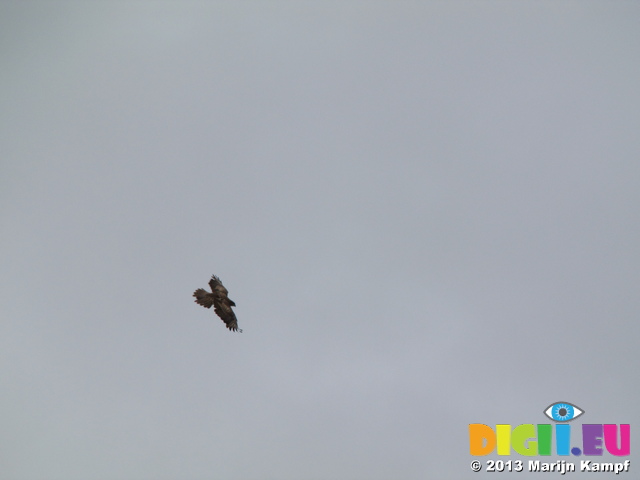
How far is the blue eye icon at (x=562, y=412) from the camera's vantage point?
91.6 metres

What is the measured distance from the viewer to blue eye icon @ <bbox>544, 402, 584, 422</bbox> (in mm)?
91625

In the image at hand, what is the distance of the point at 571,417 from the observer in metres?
92.2

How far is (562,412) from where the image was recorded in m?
92.6

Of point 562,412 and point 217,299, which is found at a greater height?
point 562,412

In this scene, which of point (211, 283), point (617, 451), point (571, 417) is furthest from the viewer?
point (571, 417)

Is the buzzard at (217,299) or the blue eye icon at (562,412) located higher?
the blue eye icon at (562,412)

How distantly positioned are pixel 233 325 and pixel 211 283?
18.1 ft

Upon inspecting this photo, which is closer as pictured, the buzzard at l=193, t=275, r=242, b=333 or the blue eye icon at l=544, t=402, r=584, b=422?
the buzzard at l=193, t=275, r=242, b=333

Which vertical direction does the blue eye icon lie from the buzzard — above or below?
above

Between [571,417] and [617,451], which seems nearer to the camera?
[617,451]

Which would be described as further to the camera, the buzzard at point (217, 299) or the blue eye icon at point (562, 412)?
the blue eye icon at point (562, 412)

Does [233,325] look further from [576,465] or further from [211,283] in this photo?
[576,465]

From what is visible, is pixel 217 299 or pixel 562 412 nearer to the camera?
pixel 217 299

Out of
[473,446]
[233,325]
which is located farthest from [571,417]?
[233,325]
